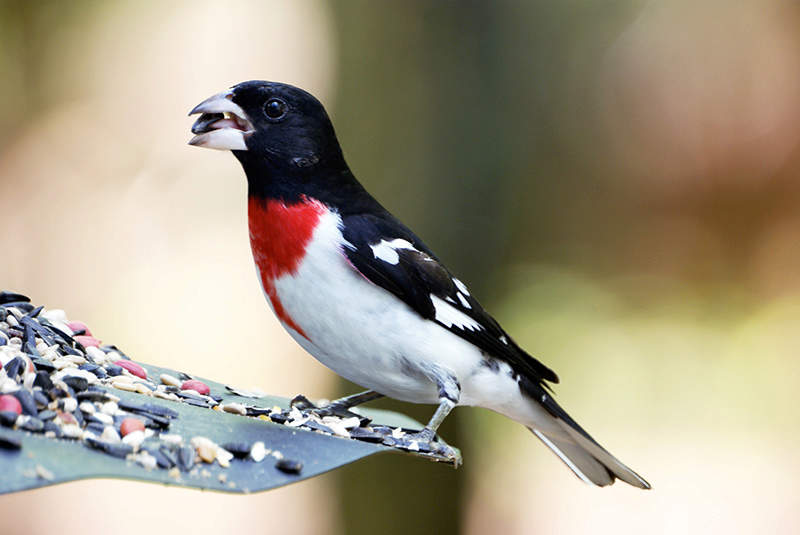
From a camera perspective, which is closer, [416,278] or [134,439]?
[134,439]

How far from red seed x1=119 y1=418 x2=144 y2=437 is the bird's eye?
1028mm

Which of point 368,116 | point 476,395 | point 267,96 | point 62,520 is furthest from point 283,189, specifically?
point 62,520

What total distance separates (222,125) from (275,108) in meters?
0.16

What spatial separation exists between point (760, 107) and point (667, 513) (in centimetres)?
284

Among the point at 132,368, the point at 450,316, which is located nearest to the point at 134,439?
the point at 132,368

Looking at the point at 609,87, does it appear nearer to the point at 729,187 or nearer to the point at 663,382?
the point at 729,187

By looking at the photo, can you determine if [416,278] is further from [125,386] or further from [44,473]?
[44,473]

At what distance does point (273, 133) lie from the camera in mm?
2432

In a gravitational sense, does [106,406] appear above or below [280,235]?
below

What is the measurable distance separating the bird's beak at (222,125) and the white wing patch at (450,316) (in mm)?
708

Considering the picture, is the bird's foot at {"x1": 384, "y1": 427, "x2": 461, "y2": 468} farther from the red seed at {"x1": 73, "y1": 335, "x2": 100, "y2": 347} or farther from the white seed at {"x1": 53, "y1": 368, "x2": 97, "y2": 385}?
the red seed at {"x1": 73, "y1": 335, "x2": 100, "y2": 347}

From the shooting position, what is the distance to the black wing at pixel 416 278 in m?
2.36

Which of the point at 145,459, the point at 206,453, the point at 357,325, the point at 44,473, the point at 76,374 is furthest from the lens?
the point at 357,325

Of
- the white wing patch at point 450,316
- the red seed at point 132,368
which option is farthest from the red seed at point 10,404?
the white wing patch at point 450,316
